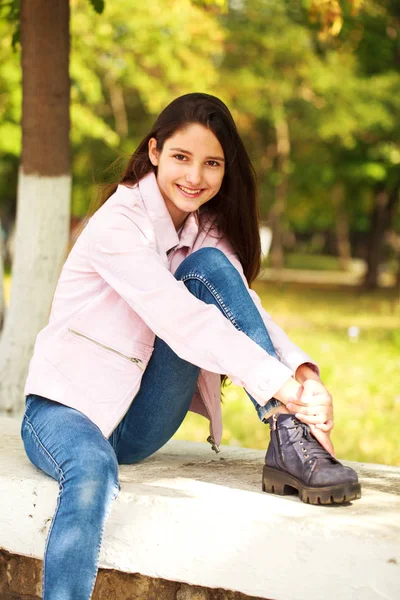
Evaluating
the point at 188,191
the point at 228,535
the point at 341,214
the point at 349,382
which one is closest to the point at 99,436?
the point at 228,535

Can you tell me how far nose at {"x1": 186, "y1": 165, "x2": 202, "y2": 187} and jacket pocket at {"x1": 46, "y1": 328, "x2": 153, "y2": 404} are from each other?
598 millimetres

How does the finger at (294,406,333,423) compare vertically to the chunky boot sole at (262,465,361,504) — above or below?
above

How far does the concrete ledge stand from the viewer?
95.0 inches

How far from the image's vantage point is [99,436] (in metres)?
2.77

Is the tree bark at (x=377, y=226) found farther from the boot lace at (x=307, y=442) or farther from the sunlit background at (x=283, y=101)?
the boot lace at (x=307, y=442)

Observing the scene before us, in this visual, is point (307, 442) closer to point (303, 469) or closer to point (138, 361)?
point (303, 469)

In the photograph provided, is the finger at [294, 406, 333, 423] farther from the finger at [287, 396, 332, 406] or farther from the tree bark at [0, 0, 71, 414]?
the tree bark at [0, 0, 71, 414]

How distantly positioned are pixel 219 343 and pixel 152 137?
0.92 meters

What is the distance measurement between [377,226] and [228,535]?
22.6 meters

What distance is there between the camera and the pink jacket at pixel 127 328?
2.71 metres

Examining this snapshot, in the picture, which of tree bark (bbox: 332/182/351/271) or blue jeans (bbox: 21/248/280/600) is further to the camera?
tree bark (bbox: 332/182/351/271)

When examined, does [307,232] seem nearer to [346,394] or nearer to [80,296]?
[346,394]

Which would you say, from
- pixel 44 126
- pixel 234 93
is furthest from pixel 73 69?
pixel 44 126

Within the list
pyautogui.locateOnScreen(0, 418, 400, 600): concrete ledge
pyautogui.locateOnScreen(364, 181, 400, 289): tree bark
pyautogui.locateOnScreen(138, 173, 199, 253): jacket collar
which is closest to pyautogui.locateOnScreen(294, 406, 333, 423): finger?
pyautogui.locateOnScreen(0, 418, 400, 600): concrete ledge
